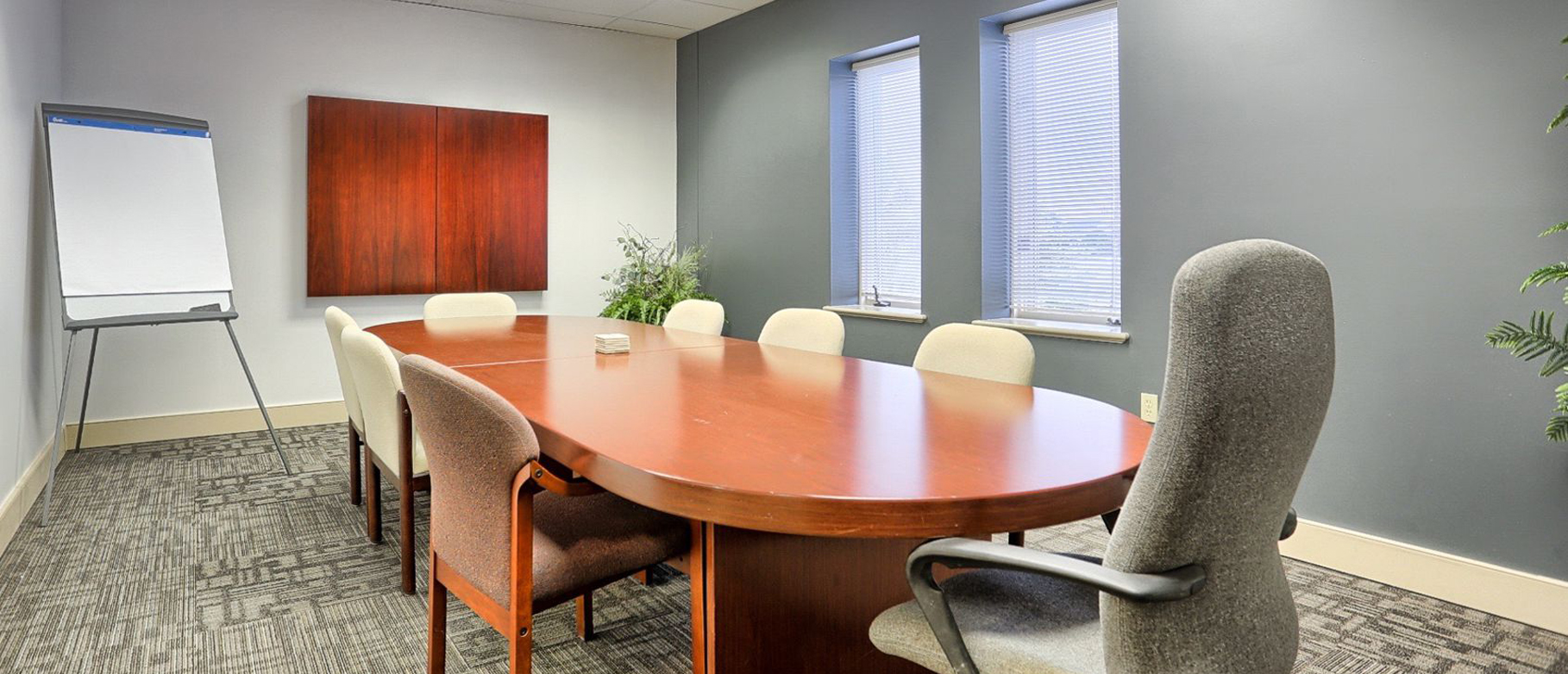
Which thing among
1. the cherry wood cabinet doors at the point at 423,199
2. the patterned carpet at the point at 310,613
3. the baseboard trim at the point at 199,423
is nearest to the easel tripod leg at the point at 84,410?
the baseboard trim at the point at 199,423

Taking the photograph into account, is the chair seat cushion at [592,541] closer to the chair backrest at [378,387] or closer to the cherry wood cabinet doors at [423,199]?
the chair backrest at [378,387]

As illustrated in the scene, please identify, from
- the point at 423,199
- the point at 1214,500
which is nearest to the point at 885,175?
the point at 423,199

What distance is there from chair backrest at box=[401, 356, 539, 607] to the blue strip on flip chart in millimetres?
3004

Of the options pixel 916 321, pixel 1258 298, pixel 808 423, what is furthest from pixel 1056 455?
pixel 916 321

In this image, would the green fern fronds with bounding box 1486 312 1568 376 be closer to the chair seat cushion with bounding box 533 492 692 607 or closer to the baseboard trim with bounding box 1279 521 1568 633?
the baseboard trim with bounding box 1279 521 1568 633

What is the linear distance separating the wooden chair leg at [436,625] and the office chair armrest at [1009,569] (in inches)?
38.7

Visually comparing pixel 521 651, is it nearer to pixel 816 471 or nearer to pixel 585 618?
pixel 816 471

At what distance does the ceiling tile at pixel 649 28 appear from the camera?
5.15 m

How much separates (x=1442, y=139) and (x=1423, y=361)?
1.89 ft

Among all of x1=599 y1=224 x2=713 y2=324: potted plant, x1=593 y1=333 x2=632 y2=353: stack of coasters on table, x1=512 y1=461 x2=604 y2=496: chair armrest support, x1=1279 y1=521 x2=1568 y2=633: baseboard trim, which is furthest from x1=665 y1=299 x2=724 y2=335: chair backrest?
x1=1279 y1=521 x2=1568 y2=633: baseboard trim

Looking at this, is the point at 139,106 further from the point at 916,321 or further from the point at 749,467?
the point at 749,467

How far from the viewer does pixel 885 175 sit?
4.42m

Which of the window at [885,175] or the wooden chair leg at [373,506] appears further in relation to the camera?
the window at [885,175]

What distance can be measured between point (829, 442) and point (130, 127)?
3745 mm
